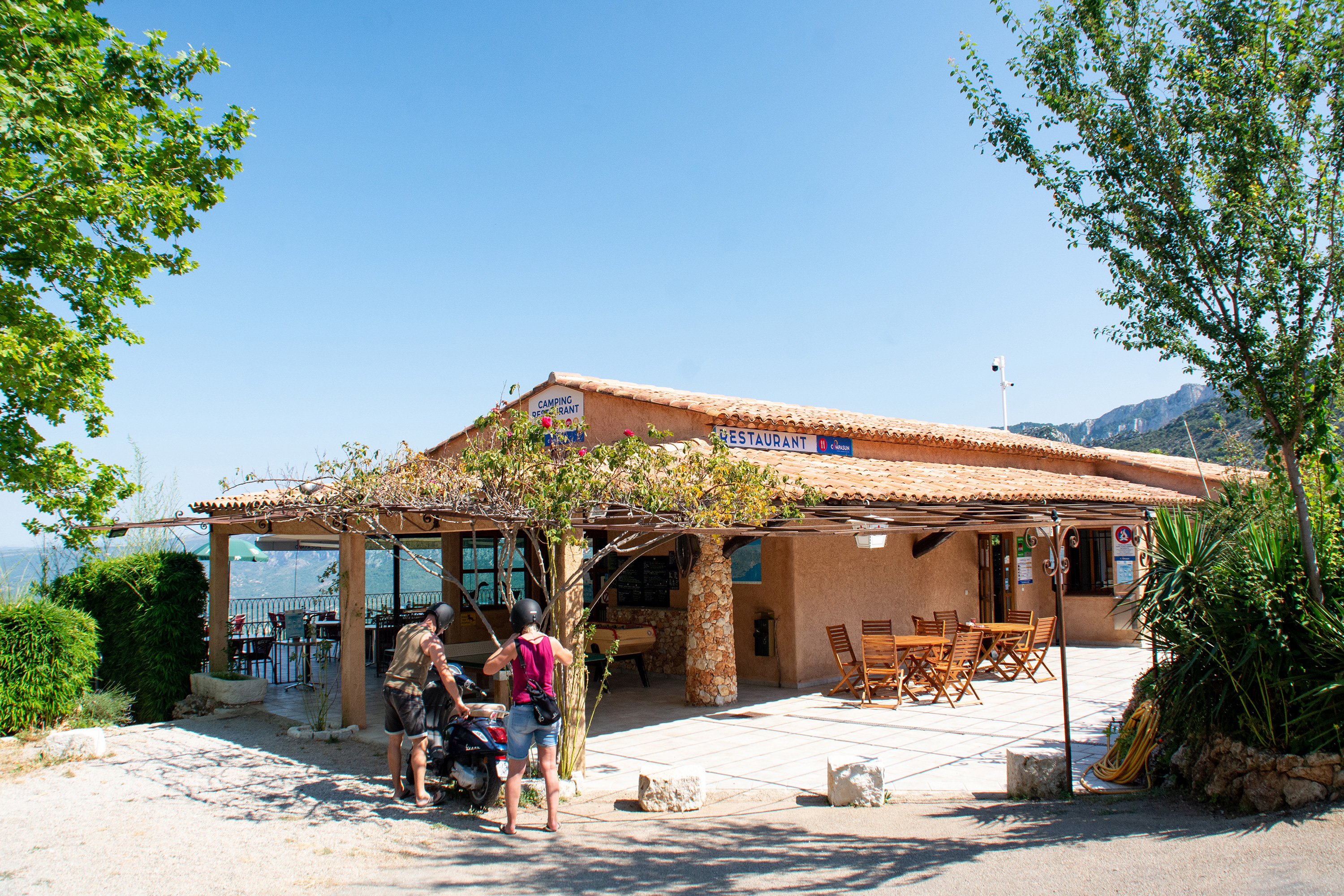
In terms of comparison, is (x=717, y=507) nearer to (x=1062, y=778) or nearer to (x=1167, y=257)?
(x=1062, y=778)

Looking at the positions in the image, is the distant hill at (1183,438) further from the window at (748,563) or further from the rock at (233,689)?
the rock at (233,689)

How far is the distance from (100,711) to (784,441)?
8894 millimetres

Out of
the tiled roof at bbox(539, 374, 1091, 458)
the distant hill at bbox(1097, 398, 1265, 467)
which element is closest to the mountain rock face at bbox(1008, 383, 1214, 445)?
the distant hill at bbox(1097, 398, 1265, 467)

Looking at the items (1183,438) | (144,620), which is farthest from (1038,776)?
(1183,438)

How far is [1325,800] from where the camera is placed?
5320 millimetres

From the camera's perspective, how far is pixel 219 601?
1174 centimetres

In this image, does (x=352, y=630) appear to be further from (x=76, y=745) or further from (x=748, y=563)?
(x=748, y=563)

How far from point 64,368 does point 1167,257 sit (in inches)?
423

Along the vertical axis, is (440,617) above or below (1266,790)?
above

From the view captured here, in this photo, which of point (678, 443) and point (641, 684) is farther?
point (641, 684)

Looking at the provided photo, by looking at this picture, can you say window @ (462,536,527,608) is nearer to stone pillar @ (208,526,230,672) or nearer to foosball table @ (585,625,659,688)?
foosball table @ (585,625,659,688)

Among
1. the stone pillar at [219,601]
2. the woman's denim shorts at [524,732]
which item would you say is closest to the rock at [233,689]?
the stone pillar at [219,601]

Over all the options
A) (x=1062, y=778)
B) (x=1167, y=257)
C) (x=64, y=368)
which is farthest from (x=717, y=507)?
(x=64, y=368)

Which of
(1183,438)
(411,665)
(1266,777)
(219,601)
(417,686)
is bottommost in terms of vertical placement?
(1266,777)
